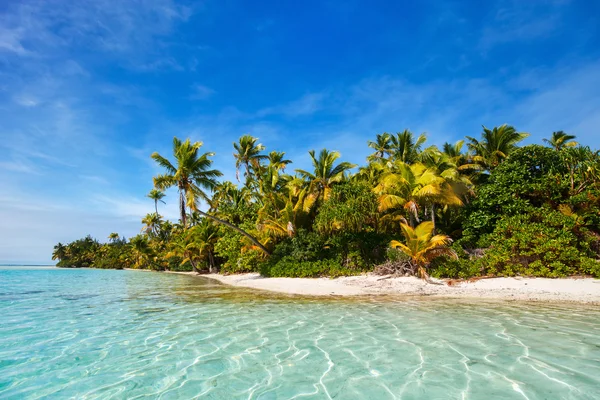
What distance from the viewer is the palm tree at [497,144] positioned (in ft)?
73.4

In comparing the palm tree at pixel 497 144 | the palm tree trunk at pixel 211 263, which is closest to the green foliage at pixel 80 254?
the palm tree trunk at pixel 211 263

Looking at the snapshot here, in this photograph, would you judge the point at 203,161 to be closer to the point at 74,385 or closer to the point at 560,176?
the point at 74,385

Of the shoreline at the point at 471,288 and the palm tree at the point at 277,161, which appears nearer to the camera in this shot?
the shoreline at the point at 471,288

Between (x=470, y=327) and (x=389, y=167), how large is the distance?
55.8 feet

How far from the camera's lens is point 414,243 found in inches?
561

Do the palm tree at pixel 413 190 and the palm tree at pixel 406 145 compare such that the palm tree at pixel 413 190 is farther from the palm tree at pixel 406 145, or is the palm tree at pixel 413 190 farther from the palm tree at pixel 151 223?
the palm tree at pixel 151 223

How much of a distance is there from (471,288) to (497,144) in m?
15.1

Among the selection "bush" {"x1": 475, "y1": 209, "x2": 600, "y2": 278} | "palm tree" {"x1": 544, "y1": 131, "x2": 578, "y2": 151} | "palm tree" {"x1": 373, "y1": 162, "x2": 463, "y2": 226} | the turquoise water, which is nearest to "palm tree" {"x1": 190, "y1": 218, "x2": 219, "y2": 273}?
"palm tree" {"x1": 373, "y1": 162, "x2": 463, "y2": 226}

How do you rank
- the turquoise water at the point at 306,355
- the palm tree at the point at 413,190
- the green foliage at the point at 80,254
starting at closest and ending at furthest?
the turquoise water at the point at 306,355, the palm tree at the point at 413,190, the green foliage at the point at 80,254

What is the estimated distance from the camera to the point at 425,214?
66.5 ft

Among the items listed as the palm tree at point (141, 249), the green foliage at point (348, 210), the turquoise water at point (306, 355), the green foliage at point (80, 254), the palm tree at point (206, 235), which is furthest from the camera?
the green foliage at point (80, 254)

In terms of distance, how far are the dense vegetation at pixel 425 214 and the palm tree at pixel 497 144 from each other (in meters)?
0.08

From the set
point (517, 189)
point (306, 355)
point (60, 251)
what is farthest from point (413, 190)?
point (60, 251)

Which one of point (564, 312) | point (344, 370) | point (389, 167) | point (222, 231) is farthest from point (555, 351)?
point (222, 231)
